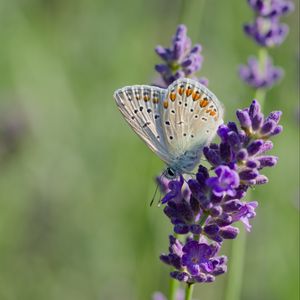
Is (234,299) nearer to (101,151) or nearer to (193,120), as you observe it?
(193,120)

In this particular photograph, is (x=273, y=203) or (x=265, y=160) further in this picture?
(x=273, y=203)

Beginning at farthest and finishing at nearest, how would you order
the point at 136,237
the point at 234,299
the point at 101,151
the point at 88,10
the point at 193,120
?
the point at 88,10
the point at 101,151
the point at 136,237
the point at 234,299
the point at 193,120

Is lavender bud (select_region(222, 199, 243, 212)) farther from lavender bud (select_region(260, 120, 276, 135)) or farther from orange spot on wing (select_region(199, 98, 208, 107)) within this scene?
orange spot on wing (select_region(199, 98, 208, 107))

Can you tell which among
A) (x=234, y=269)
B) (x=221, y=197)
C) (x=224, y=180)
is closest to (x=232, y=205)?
(x=221, y=197)

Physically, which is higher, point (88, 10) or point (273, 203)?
point (88, 10)

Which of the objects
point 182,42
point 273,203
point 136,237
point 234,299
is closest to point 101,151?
point 136,237

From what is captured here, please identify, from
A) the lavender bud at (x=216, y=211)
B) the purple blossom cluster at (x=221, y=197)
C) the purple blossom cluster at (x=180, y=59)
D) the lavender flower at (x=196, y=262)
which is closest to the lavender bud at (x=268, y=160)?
the purple blossom cluster at (x=221, y=197)

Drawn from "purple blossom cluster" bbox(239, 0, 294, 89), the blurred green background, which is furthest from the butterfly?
the blurred green background
